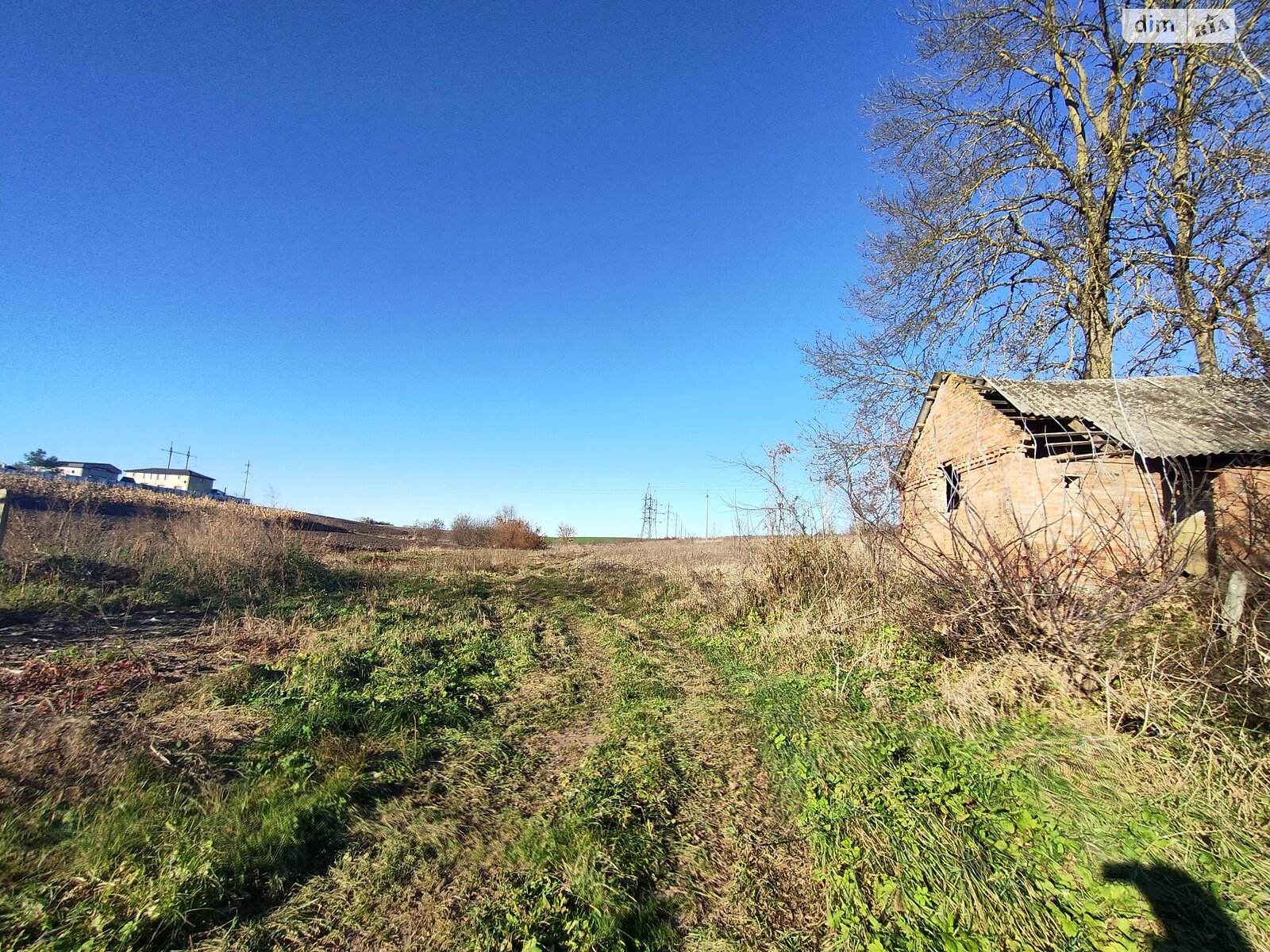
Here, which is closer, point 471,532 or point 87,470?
point 471,532

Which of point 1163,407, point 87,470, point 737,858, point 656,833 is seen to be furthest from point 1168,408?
point 87,470

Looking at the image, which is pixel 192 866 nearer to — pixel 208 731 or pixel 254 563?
pixel 208 731

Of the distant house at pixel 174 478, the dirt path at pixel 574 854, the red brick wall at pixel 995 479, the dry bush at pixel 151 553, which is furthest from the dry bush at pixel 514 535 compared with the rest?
the distant house at pixel 174 478

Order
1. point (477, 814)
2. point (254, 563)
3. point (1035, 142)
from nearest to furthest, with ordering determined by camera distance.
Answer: point (477, 814)
point (254, 563)
point (1035, 142)

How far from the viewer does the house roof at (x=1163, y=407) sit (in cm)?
816

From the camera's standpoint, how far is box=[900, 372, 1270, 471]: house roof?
8.16 meters

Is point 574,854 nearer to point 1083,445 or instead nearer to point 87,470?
point 1083,445

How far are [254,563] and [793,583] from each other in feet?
35.9

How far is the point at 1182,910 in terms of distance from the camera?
95.4 inches

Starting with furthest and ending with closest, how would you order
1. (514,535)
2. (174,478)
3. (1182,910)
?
(174,478) → (514,535) → (1182,910)

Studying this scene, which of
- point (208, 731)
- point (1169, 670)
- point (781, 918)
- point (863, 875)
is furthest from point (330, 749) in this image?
point (1169, 670)

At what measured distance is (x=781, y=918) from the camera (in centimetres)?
256

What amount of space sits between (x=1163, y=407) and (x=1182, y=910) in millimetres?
10595

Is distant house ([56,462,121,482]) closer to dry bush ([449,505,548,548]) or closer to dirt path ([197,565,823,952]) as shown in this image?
dry bush ([449,505,548,548])
